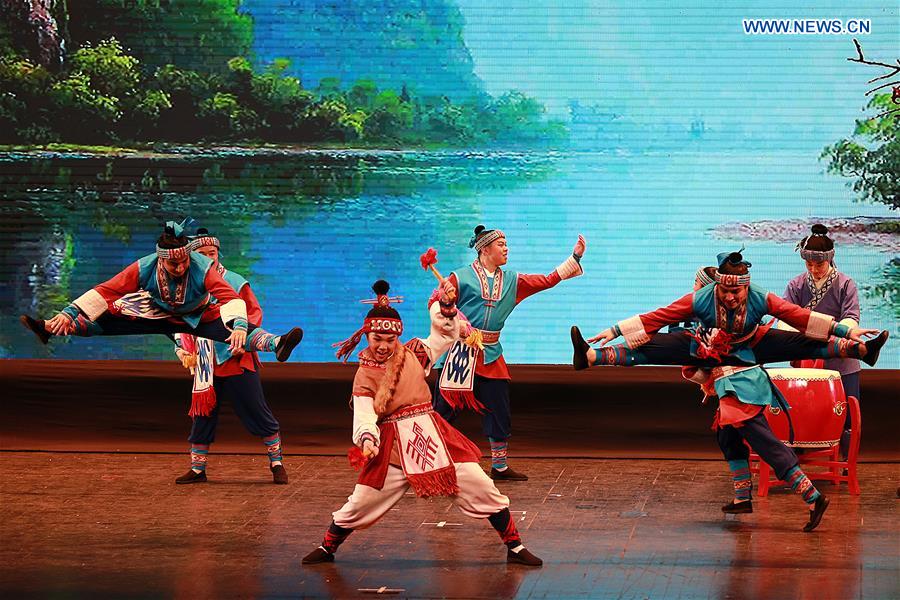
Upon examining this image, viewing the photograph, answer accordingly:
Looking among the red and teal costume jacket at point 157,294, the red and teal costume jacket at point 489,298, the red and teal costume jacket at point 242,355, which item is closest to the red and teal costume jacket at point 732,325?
the red and teal costume jacket at point 489,298

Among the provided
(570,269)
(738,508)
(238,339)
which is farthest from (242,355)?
(738,508)

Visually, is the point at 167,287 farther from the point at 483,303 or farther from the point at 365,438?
the point at 483,303

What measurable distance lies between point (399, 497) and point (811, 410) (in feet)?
7.95

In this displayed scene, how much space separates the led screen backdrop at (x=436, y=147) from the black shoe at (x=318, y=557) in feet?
9.70

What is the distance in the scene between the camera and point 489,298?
7719 mm

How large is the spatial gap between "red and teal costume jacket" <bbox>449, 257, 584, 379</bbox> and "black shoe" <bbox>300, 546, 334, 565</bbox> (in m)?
1.99

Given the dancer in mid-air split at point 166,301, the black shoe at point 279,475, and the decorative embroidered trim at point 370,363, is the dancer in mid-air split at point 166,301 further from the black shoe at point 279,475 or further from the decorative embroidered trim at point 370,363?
the black shoe at point 279,475

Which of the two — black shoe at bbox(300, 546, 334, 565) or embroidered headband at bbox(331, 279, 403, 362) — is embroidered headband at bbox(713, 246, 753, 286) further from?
black shoe at bbox(300, 546, 334, 565)

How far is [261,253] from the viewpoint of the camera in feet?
29.0

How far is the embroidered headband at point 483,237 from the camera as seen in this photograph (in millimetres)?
7750

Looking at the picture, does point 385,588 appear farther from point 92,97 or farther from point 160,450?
point 92,97

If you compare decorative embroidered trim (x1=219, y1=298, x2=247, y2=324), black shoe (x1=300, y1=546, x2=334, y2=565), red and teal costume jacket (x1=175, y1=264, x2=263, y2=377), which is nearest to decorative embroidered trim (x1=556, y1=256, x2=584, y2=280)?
red and teal costume jacket (x1=175, y1=264, x2=263, y2=377)

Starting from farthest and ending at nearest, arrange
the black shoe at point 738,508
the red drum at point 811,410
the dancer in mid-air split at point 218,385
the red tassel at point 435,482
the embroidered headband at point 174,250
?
the dancer in mid-air split at point 218,385 → the red drum at point 811,410 → the black shoe at point 738,508 → the embroidered headband at point 174,250 → the red tassel at point 435,482

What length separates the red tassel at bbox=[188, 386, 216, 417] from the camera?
7.70 m
